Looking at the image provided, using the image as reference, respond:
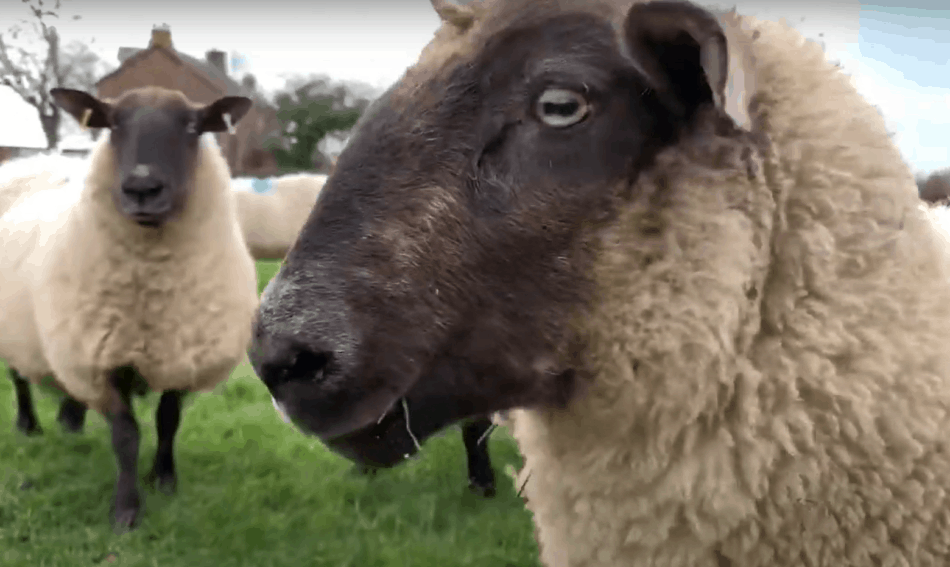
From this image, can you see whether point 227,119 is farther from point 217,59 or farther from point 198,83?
point 217,59

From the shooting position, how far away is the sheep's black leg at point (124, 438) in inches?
136

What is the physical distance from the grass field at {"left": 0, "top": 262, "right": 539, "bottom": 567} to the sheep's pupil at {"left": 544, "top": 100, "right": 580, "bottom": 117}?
2.37m

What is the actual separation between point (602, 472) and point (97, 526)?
9.94 ft

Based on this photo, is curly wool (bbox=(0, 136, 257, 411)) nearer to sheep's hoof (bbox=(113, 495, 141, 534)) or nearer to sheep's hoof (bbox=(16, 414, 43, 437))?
sheep's hoof (bbox=(113, 495, 141, 534))

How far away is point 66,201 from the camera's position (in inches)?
169

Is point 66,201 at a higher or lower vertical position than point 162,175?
lower

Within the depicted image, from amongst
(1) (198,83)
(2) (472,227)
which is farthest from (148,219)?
(1) (198,83)

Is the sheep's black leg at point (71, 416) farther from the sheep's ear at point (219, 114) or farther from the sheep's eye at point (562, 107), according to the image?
the sheep's eye at point (562, 107)

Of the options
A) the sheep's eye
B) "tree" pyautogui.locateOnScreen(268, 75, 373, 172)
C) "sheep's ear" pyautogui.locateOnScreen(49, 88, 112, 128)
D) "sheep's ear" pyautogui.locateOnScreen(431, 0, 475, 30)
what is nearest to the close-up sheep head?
"sheep's ear" pyautogui.locateOnScreen(49, 88, 112, 128)

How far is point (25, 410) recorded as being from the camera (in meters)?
4.76

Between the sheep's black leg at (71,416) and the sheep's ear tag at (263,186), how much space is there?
9.45 meters

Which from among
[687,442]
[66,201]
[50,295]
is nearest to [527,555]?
[687,442]

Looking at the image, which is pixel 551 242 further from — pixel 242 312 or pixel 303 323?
pixel 242 312

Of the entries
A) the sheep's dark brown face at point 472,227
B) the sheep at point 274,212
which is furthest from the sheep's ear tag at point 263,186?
the sheep's dark brown face at point 472,227
